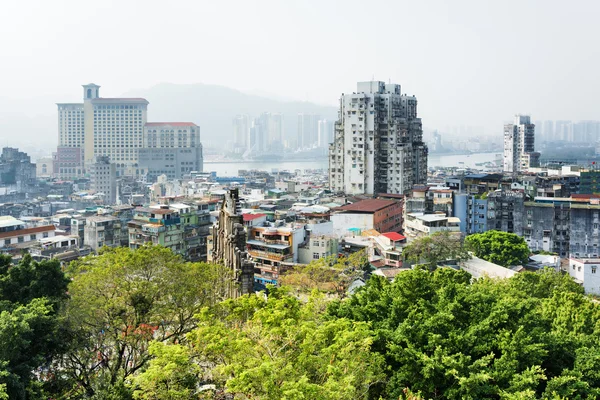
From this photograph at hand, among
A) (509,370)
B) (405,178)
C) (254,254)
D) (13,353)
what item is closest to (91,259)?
(13,353)

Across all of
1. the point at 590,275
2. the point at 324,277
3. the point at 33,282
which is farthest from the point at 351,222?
the point at 33,282

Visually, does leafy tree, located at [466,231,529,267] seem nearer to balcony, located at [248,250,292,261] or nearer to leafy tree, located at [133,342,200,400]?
balcony, located at [248,250,292,261]

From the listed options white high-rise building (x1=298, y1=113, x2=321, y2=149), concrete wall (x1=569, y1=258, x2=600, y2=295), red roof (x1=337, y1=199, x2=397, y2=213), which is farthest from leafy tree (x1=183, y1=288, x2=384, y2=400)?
white high-rise building (x1=298, y1=113, x2=321, y2=149)

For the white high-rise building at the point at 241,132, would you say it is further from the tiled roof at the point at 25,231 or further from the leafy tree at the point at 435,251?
the leafy tree at the point at 435,251

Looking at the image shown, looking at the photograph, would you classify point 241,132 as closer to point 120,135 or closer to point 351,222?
point 120,135

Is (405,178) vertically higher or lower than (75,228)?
higher

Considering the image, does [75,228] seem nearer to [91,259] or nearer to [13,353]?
[91,259]
